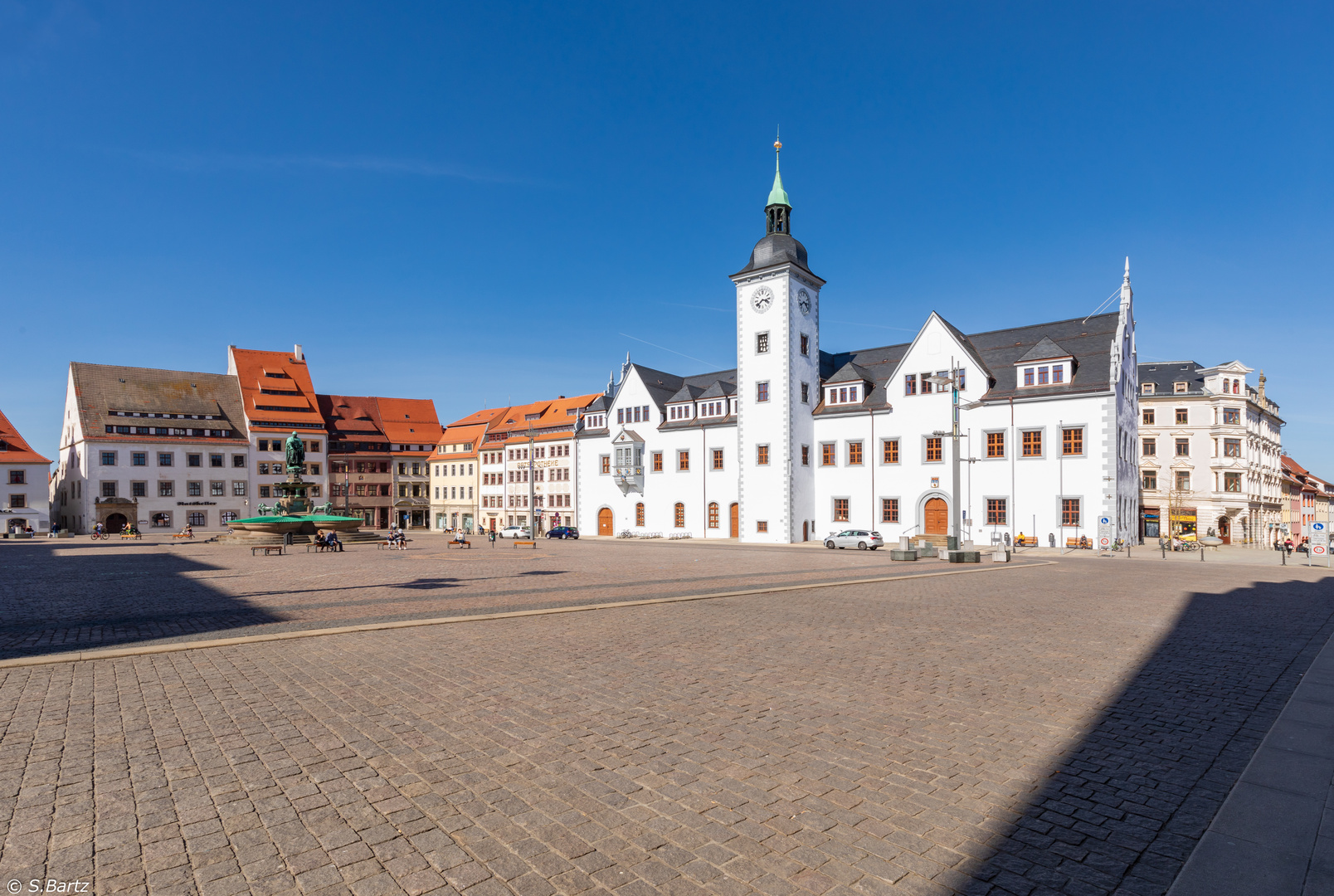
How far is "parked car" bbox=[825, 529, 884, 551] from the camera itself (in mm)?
43094

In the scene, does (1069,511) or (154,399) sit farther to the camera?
(154,399)

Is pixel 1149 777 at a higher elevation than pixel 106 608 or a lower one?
higher

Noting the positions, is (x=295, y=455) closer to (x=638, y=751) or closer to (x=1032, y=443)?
(x=1032, y=443)

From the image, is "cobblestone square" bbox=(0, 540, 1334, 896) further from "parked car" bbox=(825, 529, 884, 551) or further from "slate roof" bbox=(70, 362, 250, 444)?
"slate roof" bbox=(70, 362, 250, 444)

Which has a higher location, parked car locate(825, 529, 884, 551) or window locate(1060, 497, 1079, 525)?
window locate(1060, 497, 1079, 525)

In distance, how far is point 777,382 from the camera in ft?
170

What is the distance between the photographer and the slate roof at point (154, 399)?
243ft

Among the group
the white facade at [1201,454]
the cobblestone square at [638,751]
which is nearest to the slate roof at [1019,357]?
the white facade at [1201,454]

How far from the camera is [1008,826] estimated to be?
197 inches

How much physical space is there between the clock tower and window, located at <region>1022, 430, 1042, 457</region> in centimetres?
1404

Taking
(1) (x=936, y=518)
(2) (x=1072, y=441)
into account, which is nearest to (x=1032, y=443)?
(2) (x=1072, y=441)

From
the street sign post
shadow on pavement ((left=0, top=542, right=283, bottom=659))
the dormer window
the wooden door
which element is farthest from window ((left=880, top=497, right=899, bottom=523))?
shadow on pavement ((left=0, top=542, right=283, bottom=659))

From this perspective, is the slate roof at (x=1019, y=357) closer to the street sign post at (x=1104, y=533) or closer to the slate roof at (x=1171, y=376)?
the street sign post at (x=1104, y=533)

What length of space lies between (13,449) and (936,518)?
85.5 m
